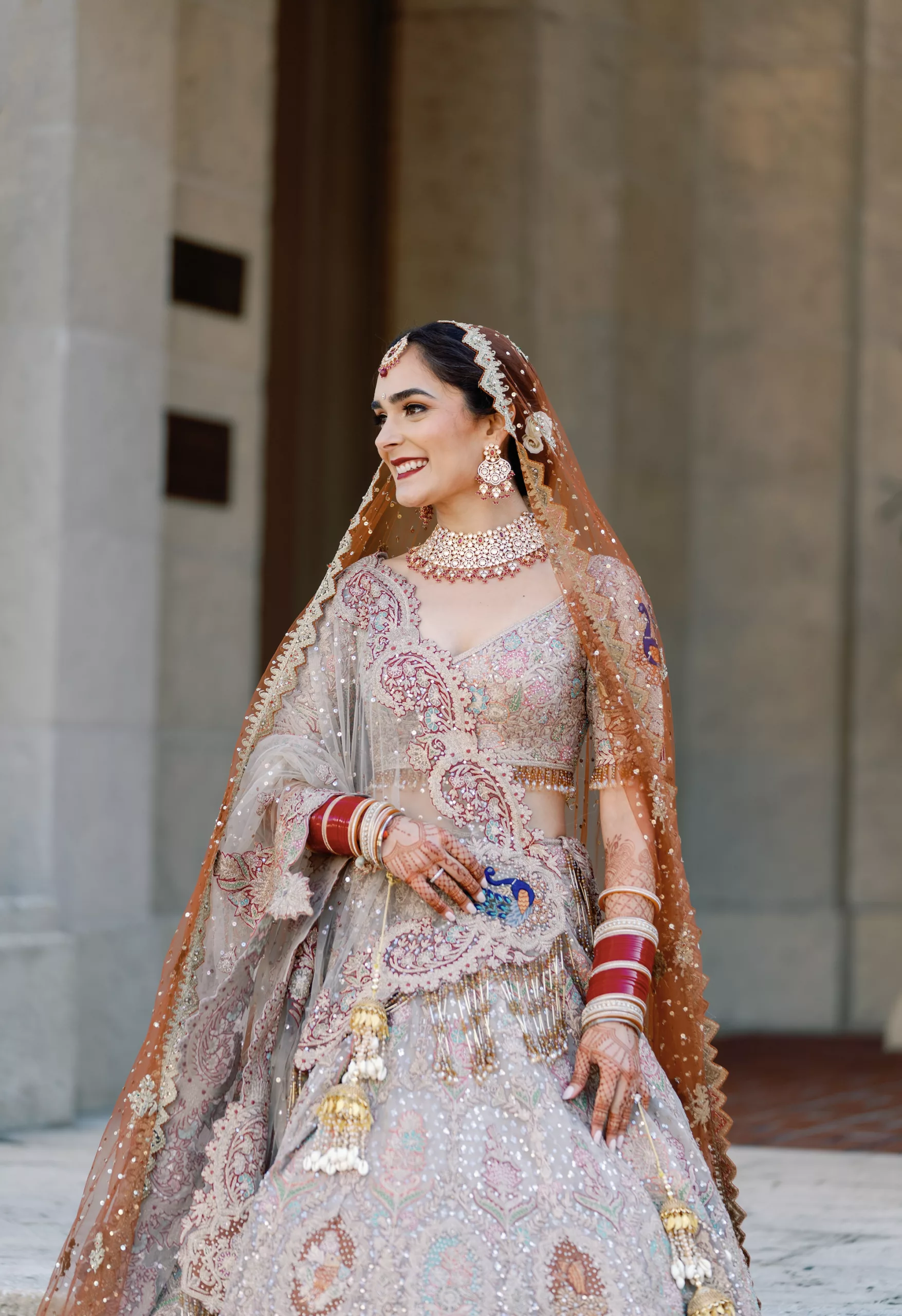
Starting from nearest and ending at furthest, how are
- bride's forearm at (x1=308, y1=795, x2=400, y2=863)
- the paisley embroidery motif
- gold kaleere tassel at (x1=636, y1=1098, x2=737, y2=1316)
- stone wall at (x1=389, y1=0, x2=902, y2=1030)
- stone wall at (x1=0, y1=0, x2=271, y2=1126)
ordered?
1. gold kaleere tassel at (x1=636, y1=1098, x2=737, y2=1316)
2. bride's forearm at (x1=308, y1=795, x2=400, y2=863)
3. the paisley embroidery motif
4. stone wall at (x1=0, y1=0, x2=271, y2=1126)
5. stone wall at (x1=389, y1=0, x2=902, y2=1030)

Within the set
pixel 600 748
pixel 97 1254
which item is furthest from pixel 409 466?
pixel 97 1254

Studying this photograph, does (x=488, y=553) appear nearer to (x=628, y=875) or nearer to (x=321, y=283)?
(x=628, y=875)

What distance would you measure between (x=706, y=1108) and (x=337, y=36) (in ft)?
18.0

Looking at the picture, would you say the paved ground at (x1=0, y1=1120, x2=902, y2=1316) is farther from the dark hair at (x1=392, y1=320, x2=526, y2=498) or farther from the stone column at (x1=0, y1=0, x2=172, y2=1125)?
the dark hair at (x1=392, y1=320, x2=526, y2=498)

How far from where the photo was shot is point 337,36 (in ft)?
24.0

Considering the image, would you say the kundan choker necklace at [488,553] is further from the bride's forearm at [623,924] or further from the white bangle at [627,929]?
the white bangle at [627,929]

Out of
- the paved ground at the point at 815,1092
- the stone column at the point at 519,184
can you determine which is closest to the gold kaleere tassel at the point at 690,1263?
the paved ground at the point at 815,1092

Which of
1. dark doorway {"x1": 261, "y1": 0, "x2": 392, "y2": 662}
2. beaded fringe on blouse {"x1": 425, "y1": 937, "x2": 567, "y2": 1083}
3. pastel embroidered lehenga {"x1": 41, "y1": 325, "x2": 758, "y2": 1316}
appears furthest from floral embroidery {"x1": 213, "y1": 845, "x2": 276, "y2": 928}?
dark doorway {"x1": 261, "y1": 0, "x2": 392, "y2": 662}

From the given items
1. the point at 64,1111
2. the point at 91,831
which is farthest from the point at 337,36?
the point at 64,1111

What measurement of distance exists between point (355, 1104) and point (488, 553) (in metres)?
0.99

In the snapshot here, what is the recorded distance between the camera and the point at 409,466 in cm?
308

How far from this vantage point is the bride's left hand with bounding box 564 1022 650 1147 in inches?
107

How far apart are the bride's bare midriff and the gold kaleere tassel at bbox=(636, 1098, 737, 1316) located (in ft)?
2.15

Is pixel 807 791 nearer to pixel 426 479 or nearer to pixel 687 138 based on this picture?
pixel 687 138
